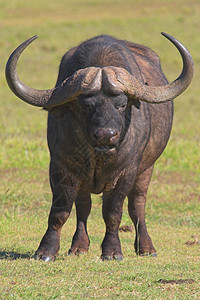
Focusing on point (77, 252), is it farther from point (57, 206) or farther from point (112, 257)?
point (57, 206)

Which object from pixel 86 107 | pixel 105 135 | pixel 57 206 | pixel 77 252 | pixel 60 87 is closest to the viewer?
pixel 105 135

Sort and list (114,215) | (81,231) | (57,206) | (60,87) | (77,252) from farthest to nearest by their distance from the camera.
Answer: (81,231) → (77,252) → (114,215) → (57,206) → (60,87)

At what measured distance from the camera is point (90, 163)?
6.11 metres

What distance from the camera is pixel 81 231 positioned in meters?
7.00

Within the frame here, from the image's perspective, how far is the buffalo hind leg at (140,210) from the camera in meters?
7.28

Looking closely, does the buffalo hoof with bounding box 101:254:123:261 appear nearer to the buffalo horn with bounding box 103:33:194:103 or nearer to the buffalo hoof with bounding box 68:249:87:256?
the buffalo hoof with bounding box 68:249:87:256

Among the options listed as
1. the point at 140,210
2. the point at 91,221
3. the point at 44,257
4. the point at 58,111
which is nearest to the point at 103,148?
the point at 58,111

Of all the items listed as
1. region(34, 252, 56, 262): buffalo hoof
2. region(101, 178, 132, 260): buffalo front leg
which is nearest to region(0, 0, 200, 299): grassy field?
region(34, 252, 56, 262): buffalo hoof

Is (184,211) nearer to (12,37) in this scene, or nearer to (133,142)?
(133,142)

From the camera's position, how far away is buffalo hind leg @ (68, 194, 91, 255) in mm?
6875

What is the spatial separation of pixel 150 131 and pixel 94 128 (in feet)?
5.42

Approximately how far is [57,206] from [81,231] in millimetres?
809

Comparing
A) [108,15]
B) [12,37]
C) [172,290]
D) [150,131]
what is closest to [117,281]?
[172,290]

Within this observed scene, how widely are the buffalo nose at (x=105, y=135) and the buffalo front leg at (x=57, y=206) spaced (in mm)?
865
